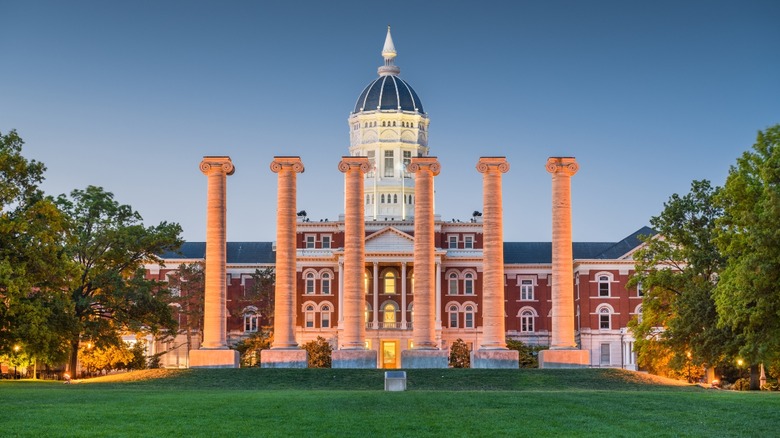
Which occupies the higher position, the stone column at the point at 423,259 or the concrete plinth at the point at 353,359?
the stone column at the point at 423,259

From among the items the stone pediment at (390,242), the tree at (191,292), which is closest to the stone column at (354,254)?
the tree at (191,292)

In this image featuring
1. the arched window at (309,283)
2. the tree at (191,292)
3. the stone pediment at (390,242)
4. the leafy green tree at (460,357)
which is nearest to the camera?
the leafy green tree at (460,357)

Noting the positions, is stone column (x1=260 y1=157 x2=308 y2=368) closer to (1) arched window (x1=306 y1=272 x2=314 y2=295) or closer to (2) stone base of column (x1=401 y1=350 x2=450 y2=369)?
(2) stone base of column (x1=401 y1=350 x2=450 y2=369)

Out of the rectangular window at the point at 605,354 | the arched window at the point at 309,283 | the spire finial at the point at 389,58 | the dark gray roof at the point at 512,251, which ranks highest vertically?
the spire finial at the point at 389,58

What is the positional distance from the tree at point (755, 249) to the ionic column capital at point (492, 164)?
50.2 feet

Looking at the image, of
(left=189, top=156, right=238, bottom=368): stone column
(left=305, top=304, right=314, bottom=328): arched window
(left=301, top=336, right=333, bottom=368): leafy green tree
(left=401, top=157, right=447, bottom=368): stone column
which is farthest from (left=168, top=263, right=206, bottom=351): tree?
(left=401, top=157, right=447, bottom=368): stone column

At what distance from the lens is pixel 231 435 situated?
35.1m

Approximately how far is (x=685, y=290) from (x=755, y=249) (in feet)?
57.5

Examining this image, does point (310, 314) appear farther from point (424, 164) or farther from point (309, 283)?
point (424, 164)

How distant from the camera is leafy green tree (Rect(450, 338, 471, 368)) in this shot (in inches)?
4311

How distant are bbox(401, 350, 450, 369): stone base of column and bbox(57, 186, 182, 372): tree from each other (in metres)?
16.9

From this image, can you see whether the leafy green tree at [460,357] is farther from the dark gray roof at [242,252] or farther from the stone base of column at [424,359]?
the stone base of column at [424,359]

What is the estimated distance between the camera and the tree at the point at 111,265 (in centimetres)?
7738

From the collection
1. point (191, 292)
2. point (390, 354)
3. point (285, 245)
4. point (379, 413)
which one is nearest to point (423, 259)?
point (285, 245)
